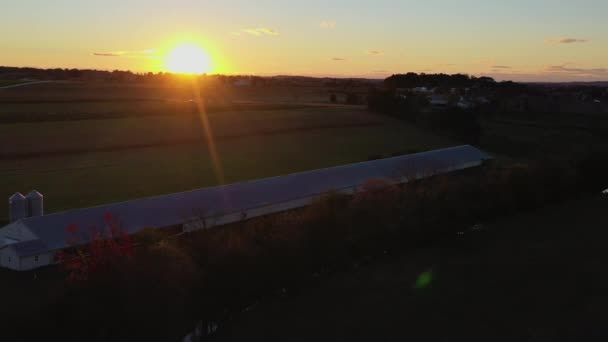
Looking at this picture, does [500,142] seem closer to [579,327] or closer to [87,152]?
[87,152]

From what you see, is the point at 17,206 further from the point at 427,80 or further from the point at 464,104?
the point at 427,80

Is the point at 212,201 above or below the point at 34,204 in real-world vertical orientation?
below

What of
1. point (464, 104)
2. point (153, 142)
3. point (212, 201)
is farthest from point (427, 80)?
point (212, 201)

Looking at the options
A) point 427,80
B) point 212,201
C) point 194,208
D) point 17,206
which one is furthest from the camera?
point 427,80

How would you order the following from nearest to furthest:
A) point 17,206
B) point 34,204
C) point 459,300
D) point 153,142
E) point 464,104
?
1. point 459,300
2. point 17,206
3. point 34,204
4. point 153,142
5. point 464,104

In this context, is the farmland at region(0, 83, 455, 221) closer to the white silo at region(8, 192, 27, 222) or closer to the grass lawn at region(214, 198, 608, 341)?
the white silo at region(8, 192, 27, 222)

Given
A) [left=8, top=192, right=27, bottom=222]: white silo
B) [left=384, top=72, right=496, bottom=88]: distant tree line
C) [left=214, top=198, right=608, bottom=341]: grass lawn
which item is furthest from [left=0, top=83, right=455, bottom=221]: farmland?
[left=384, top=72, right=496, bottom=88]: distant tree line
